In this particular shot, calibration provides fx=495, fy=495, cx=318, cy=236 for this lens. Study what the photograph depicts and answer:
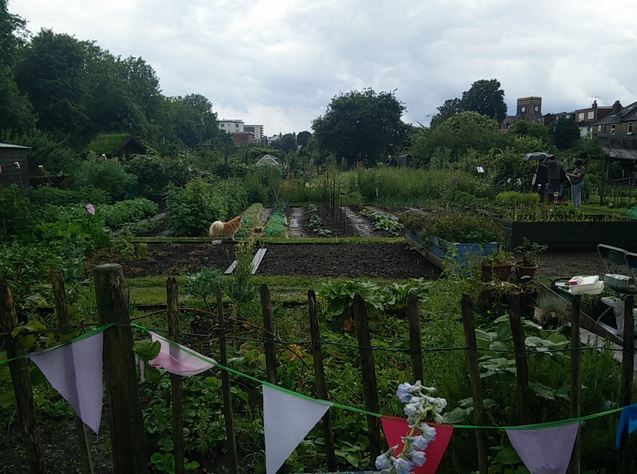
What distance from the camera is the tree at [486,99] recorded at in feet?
255

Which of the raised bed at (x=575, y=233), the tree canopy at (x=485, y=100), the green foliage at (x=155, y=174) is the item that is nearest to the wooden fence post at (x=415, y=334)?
the raised bed at (x=575, y=233)

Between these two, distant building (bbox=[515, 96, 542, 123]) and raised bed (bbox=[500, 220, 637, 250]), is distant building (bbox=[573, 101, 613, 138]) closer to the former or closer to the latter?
distant building (bbox=[515, 96, 542, 123])

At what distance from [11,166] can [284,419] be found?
18493 millimetres

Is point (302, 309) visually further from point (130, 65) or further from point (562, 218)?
point (130, 65)

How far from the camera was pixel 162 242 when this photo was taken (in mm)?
10906

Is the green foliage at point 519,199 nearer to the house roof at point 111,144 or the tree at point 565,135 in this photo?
the house roof at point 111,144

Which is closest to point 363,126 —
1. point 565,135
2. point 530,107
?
point 565,135

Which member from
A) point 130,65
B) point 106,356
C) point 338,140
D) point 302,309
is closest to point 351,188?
point 302,309

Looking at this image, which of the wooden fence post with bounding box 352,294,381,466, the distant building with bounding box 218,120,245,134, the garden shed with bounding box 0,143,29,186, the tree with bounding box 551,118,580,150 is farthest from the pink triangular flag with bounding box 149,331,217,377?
the distant building with bounding box 218,120,245,134

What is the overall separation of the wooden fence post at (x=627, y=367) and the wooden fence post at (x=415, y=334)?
977mm

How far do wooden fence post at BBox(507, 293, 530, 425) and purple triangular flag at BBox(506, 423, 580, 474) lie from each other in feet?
0.89

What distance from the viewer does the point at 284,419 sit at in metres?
2.11

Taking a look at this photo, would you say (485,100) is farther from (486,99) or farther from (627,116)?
(627,116)

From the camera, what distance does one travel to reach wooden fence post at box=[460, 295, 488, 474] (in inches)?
87.8
